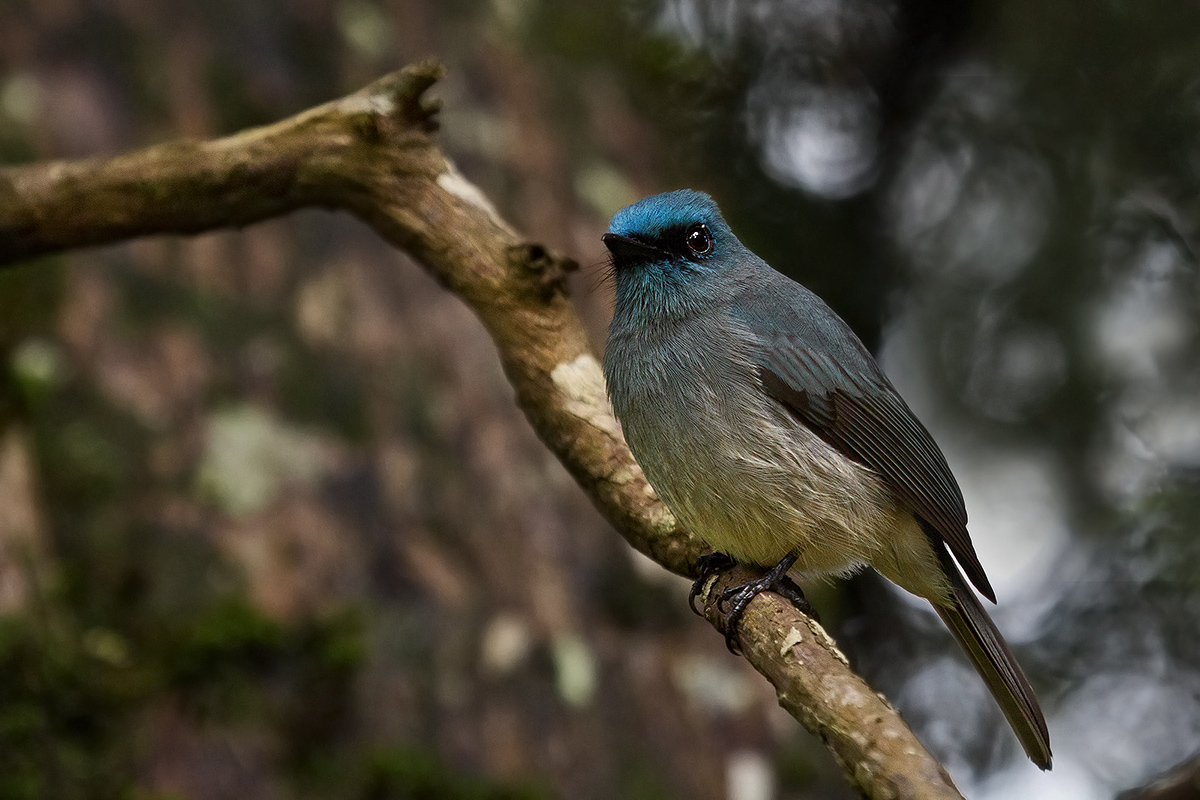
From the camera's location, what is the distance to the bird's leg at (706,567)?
11.0 ft

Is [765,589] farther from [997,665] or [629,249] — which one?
[629,249]

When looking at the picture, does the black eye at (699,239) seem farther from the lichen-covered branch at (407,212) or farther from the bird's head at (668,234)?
the lichen-covered branch at (407,212)

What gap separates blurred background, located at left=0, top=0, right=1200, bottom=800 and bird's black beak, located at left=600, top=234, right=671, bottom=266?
1.40m

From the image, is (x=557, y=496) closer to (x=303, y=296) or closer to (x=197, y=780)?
(x=303, y=296)

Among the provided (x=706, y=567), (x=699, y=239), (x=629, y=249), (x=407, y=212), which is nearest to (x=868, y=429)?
(x=706, y=567)

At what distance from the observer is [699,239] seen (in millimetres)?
3654

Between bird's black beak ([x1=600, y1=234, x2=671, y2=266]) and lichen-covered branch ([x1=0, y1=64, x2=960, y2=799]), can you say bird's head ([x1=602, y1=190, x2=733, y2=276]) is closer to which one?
bird's black beak ([x1=600, y1=234, x2=671, y2=266])

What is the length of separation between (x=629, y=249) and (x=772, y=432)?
2.37 ft

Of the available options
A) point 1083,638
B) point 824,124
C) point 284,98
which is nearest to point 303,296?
point 284,98

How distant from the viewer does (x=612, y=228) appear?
354cm

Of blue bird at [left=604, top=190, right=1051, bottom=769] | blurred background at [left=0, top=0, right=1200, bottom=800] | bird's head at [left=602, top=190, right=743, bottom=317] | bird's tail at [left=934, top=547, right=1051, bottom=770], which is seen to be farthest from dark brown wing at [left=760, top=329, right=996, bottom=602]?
blurred background at [left=0, top=0, right=1200, bottom=800]

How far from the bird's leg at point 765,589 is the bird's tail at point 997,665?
65 centimetres

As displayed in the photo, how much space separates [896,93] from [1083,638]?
2.89 meters

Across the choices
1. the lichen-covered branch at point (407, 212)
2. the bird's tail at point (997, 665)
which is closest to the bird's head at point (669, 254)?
the lichen-covered branch at point (407, 212)
